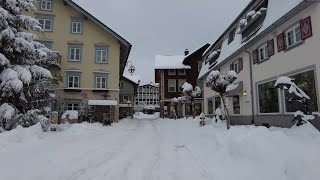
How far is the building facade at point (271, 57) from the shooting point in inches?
461

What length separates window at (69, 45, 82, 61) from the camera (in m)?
28.8

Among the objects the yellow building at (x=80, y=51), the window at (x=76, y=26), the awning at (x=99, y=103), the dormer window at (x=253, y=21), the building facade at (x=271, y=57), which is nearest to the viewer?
the building facade at (x=271, y=57)

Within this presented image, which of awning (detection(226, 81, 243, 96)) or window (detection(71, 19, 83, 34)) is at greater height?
window (detection(71, 19, 83, 34))

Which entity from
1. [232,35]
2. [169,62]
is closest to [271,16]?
[232,35]

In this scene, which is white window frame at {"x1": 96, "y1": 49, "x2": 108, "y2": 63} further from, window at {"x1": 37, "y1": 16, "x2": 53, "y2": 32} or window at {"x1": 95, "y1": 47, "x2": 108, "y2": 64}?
window at {"x1": 37, "y1": 16, "x2": 53, "y2": 32}

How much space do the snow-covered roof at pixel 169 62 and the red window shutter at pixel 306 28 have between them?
119 feet

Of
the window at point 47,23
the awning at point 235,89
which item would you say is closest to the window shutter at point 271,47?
the awning at point 235,89

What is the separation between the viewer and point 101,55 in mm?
29391

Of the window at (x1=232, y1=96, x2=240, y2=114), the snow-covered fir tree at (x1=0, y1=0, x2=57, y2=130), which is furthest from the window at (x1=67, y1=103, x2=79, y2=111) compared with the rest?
the window at (x1=232, y1=96, x2=240, y2=114)

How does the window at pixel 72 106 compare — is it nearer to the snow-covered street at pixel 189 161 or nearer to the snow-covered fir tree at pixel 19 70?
the snow-covered fir tree at pixel 19 70

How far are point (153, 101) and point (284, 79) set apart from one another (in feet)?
273

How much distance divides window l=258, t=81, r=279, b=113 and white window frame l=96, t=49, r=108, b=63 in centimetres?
1757

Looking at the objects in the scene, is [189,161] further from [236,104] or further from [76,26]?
[76,26]

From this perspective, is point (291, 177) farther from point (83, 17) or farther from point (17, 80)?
point (83, 17)
